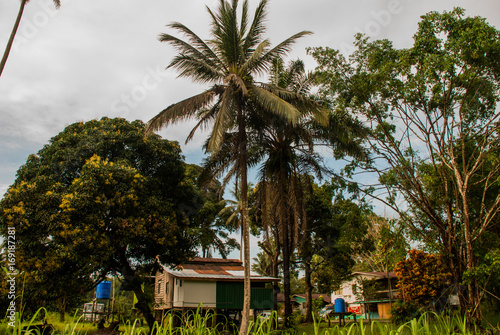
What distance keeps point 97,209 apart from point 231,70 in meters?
7.46

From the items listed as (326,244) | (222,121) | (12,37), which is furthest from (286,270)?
(12,37)

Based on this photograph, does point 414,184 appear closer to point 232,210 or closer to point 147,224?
point 147,224

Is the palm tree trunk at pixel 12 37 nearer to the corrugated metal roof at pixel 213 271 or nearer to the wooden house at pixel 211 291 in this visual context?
the corrugated metal roof at pixel 213 271

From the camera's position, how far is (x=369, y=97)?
46.8 ft

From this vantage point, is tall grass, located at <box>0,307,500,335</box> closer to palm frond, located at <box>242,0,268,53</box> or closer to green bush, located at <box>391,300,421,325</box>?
palm frond, located at <box>242,0,268,53</box>

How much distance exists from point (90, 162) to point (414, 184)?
12.0 metres

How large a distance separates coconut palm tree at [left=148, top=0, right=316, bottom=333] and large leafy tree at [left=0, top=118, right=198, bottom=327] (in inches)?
128

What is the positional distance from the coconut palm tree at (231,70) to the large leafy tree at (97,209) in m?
3.25

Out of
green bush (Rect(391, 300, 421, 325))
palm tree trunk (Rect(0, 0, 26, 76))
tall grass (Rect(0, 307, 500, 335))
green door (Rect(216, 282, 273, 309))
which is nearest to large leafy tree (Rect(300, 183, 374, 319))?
green door (Rect(216, 282, 273, 309))

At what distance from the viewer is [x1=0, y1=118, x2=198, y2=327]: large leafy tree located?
13.9 m

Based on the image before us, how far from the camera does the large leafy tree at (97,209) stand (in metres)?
13.9

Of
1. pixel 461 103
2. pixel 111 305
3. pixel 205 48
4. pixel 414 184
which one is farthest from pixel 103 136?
pixel 111 305

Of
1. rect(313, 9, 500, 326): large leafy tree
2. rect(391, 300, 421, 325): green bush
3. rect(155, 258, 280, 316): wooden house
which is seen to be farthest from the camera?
rect(155, 258, 280, 316): wooden house

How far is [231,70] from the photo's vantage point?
15367 millimetres
